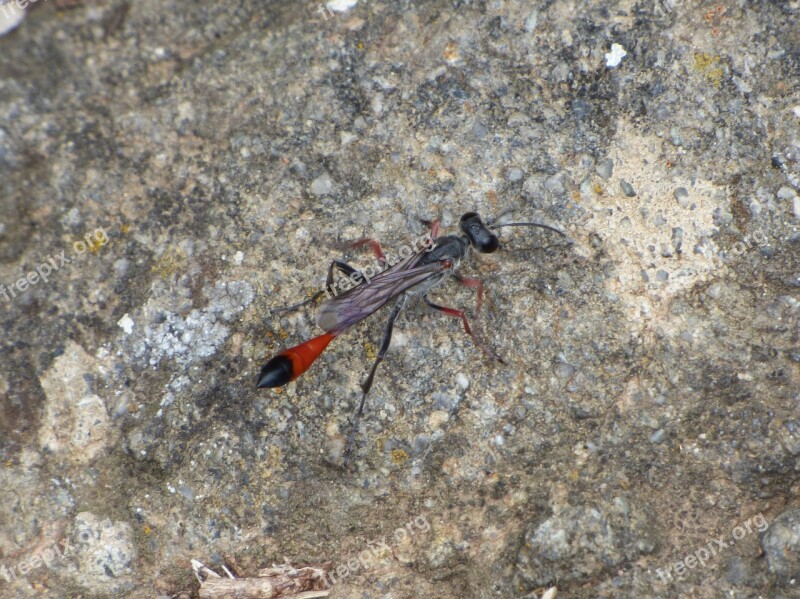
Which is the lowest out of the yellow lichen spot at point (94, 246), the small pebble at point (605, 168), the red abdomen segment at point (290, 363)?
the small pebble at point (605, 168)

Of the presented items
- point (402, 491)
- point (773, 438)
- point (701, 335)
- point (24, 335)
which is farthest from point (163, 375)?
point (773, 438)

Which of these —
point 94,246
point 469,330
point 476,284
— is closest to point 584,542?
point 469,330

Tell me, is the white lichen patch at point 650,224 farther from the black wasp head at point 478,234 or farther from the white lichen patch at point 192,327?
the white lichen patch at point 192,327

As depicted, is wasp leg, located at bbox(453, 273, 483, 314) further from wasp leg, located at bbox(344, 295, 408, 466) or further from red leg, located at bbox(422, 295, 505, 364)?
wasp leg, located at bbox(344, 295, 408, 466)

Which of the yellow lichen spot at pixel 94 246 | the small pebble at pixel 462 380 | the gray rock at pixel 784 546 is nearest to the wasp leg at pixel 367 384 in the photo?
the small pebble at pixel 462 380

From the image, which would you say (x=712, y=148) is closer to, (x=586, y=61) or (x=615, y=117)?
(x=615, y=117)

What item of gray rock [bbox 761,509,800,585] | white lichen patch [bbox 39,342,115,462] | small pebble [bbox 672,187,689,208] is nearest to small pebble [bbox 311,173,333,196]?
white lichen patch [bbox 39,342,115,462]
